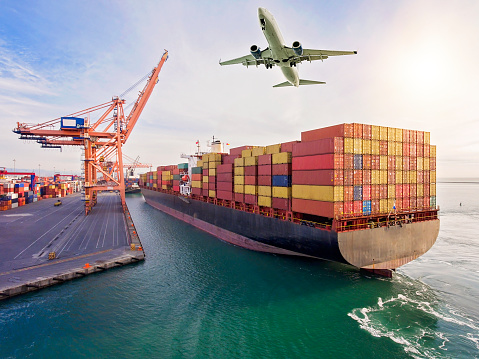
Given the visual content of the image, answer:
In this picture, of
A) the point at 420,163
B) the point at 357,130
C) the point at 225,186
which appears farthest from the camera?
the point at 225,186

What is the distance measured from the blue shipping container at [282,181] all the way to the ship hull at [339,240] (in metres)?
3.85

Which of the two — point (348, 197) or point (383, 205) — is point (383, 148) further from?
point (348, 197)

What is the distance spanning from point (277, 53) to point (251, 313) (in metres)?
21.4

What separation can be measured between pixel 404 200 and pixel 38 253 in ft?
122

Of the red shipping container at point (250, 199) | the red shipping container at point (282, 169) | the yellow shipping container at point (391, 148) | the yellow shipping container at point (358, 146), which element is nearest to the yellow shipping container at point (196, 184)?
the red shipping container at point (250, 199)

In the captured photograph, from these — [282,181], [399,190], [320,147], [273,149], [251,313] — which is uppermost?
[273,149]

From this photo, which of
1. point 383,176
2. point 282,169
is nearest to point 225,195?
point 282,169

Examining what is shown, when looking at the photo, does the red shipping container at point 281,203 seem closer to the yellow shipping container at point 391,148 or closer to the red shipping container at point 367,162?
the red shipping container at point 367,162

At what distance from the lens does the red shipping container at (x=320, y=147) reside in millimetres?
20391

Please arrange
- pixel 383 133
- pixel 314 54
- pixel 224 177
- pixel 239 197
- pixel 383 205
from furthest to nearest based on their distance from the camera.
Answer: pixel 224 177, pixel 239 197, pixel 314 54, pixel 383 133, pixel 383 205

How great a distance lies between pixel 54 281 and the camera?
65.0 feet

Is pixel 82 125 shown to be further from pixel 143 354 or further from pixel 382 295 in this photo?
pixel 382 295

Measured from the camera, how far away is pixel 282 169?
2641cm

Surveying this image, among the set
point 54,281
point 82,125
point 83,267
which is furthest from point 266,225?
point 82,125
